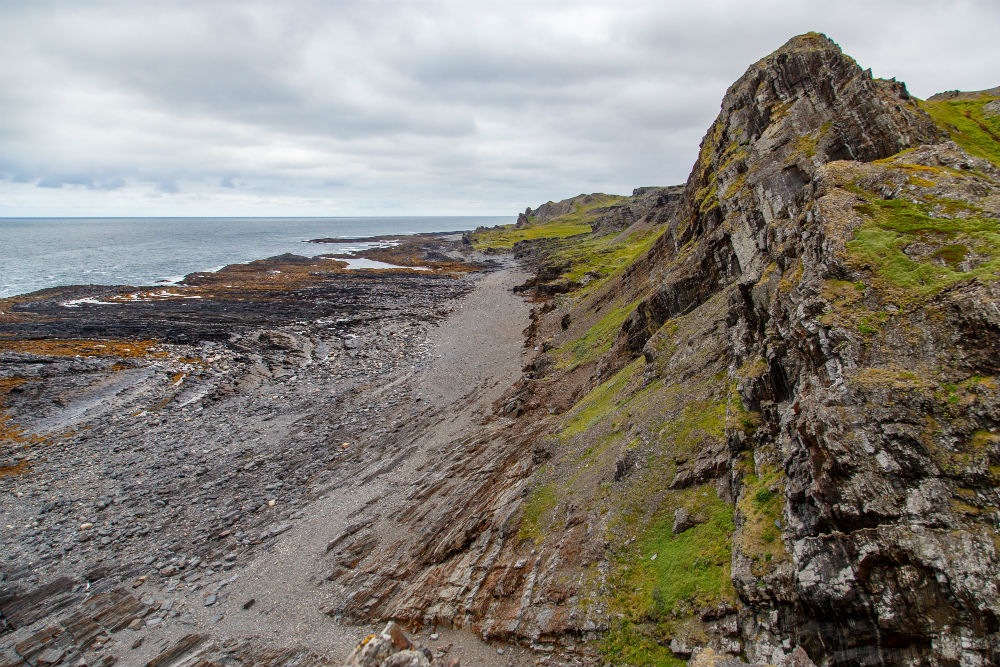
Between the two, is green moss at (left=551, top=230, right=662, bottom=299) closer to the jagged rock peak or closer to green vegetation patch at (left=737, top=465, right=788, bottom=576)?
the jagged rock peak

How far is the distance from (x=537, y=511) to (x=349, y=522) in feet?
36.6

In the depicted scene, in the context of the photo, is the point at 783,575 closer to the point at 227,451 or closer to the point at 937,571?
the point at 937,571

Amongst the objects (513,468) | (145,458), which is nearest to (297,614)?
(513,468)

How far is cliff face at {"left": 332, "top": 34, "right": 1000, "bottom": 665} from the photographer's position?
8.96 m

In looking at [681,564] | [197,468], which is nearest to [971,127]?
[681,564]

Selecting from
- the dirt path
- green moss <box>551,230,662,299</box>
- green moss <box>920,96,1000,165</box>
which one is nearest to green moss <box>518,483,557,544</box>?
the dirt path

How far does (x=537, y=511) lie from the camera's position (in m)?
18.0

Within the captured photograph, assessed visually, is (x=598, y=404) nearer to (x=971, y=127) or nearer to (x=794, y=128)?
(x=794, y=128)

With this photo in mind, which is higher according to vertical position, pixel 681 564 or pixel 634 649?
pixel 681 564

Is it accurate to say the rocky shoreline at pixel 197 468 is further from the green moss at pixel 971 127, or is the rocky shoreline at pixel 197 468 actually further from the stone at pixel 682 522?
the green moss at pixel 971 127

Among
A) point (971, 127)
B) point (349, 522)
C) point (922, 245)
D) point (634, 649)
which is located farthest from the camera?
point (349, 522)

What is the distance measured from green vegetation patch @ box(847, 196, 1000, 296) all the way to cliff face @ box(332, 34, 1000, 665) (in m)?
0.06

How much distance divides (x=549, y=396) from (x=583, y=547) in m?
16.6

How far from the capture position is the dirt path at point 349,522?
17547 millimetres
